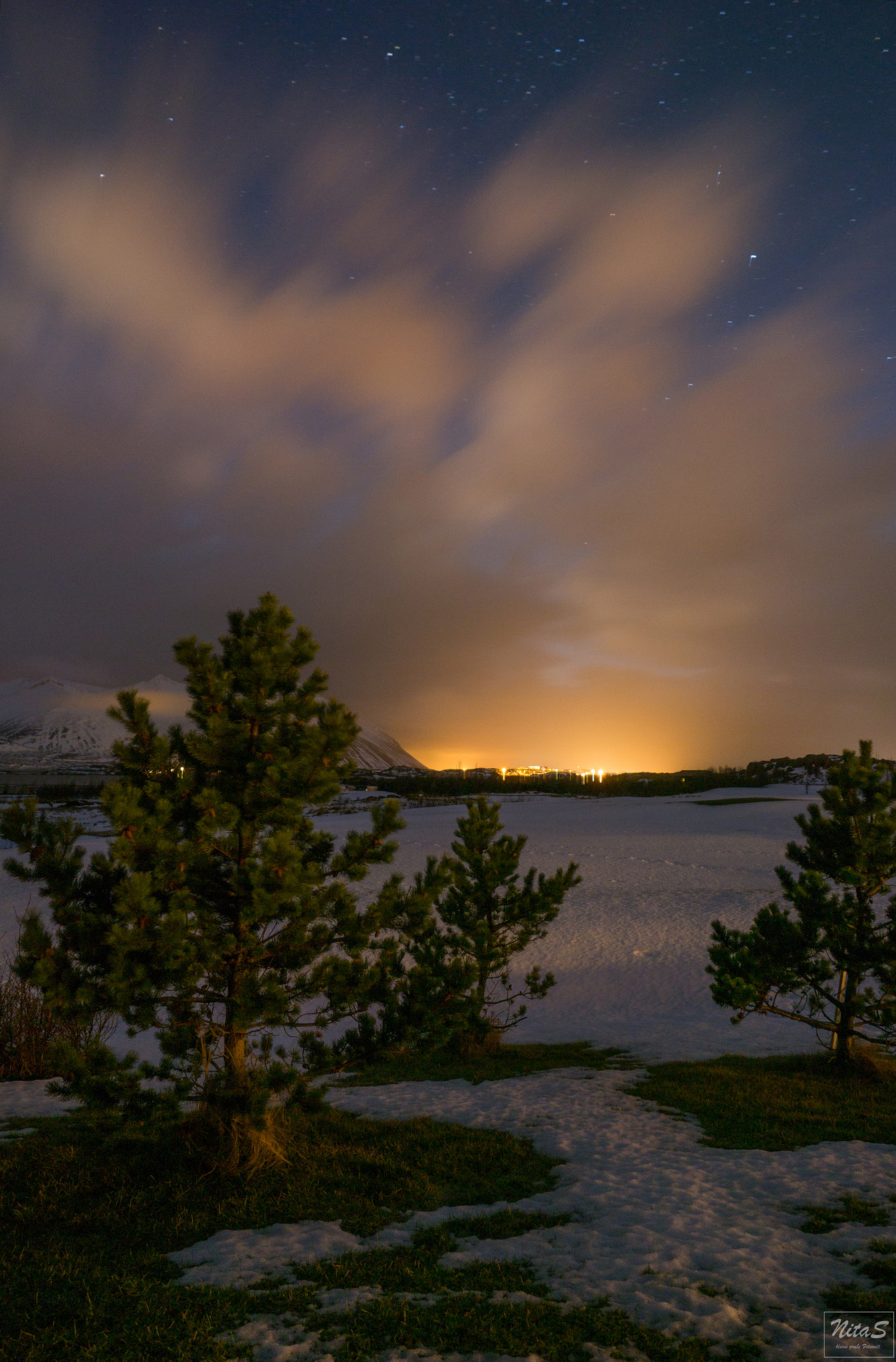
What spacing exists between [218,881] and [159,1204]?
356 centimetres

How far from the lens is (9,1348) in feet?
16.9

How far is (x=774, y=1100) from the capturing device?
13.0 meters

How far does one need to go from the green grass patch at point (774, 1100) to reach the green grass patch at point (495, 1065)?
72.6 inches

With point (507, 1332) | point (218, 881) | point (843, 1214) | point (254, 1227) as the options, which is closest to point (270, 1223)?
point (254, 1227)

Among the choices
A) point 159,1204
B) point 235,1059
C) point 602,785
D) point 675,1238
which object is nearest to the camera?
point 675,1238

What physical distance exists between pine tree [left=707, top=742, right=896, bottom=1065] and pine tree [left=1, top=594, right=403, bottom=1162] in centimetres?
927

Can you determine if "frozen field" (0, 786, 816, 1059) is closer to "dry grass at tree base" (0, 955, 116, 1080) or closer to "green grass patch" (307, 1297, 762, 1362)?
"dry grass at tree base" (0, 955, 116, 1080)

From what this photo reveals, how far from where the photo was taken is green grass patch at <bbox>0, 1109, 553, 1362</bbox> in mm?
5422

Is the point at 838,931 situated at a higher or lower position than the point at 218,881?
lower

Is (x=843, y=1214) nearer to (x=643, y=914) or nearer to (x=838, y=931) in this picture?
(x=838, y=931)

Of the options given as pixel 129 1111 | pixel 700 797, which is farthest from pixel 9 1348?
pixel 700 797

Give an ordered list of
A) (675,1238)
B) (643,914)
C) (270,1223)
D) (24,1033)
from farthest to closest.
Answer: (643,914) → (24,1033) → (270,1223) → (675,1238)

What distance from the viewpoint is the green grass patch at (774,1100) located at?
11.0m

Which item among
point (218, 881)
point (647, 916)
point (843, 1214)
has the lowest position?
point (647, 916)
